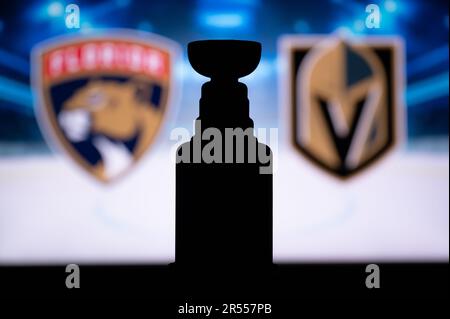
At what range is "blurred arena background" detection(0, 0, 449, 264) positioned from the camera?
1.33 metres

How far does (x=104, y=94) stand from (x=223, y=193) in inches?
40.4

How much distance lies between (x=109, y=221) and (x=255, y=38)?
1.50 feet

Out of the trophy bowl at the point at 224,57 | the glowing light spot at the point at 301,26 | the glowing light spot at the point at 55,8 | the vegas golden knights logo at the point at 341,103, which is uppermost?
the glowing light spot at the point at 55,8

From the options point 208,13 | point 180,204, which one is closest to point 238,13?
point 208,13

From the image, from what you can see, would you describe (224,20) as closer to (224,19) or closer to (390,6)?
(224,19)

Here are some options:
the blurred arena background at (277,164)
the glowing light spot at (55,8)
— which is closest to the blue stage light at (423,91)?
the blurred arena background at (277,164)

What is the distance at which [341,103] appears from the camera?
1.36 meters

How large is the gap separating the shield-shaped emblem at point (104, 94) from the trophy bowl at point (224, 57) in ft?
3.32

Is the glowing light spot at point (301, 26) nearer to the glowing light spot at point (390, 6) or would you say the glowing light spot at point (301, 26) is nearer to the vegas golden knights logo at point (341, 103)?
the vegas golden knights logo at point (341, 103)

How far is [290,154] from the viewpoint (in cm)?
135

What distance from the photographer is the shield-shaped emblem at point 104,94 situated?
134 cm
